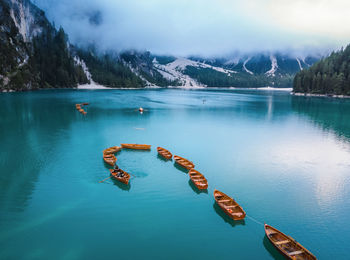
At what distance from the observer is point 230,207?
85.4 ft

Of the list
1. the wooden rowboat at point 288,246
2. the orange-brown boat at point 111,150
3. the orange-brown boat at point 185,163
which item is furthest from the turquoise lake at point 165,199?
the orange-brown boat at point 111,150

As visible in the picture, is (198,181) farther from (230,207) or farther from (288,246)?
(288,246)

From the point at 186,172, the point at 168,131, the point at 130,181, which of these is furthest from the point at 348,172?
the point at 168,131

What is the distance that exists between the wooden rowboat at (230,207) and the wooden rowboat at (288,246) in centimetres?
324

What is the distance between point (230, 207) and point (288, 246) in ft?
23.1

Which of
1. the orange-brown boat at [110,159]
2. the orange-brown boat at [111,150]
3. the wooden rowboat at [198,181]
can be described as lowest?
the wooden rowboat at [198,181]

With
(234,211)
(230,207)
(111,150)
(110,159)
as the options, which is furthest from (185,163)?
(111,150)

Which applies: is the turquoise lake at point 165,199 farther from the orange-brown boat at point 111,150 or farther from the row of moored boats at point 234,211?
the orange-brown boat at point 111,150

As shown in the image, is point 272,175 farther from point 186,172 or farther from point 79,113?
point 79,113

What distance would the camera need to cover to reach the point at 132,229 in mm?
22953

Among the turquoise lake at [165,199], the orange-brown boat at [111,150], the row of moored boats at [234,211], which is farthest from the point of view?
the orange-brown boat at [111,150]

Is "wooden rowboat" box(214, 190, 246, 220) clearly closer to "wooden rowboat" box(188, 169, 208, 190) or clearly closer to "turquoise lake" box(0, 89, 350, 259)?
"turquoise lake" box(0, 89, 350, 259)

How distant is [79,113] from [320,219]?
92.9 metres

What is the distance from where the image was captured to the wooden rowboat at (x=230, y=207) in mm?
24703
